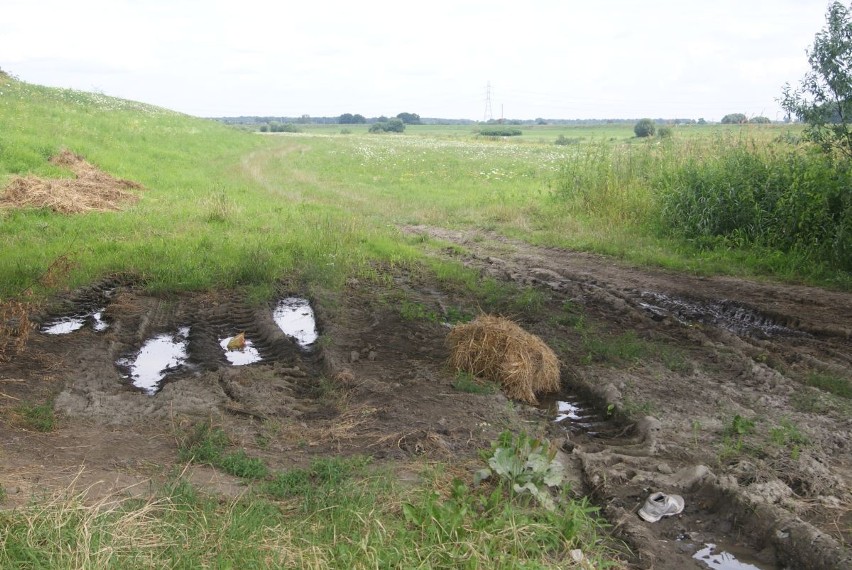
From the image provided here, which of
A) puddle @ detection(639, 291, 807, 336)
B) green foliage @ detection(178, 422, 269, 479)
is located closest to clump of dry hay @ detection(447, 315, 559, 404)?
green foliage @ detection(178, 422, 269, 479)

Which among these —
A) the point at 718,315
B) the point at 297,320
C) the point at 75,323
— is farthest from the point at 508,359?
the point at 75,323

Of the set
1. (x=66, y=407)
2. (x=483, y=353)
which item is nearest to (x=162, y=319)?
(x=66, y=407)

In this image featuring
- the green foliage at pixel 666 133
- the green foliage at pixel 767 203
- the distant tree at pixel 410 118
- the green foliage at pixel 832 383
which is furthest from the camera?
the distant tree at pixel 410 118

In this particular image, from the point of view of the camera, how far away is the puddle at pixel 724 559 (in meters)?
4.13

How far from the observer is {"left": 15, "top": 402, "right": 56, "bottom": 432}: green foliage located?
5.52 meters

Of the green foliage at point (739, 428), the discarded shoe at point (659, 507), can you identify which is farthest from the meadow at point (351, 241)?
the green foliage at point (739, 428)

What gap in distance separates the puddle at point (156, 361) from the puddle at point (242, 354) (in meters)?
0.42

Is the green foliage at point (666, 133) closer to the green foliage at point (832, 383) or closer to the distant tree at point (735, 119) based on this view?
the distant tree at point (735, 119)

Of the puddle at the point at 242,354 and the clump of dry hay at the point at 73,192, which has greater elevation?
the clump of dry hay at the point at 73,192

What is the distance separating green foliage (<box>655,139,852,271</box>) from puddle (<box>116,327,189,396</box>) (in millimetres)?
8489

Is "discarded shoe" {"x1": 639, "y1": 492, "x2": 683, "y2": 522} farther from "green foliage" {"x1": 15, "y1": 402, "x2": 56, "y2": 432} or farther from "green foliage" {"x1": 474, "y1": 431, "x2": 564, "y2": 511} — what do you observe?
"green foliage" {"x1": 15, "y1": 402, "x2": 56, "y2": 432}

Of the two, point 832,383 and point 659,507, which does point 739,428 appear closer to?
point 659,507

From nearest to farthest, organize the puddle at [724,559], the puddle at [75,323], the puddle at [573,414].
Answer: the puddle at [724,559] < the puddle at [573,414] < the puddle at [75,323]

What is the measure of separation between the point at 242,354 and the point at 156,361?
2.82 feet
